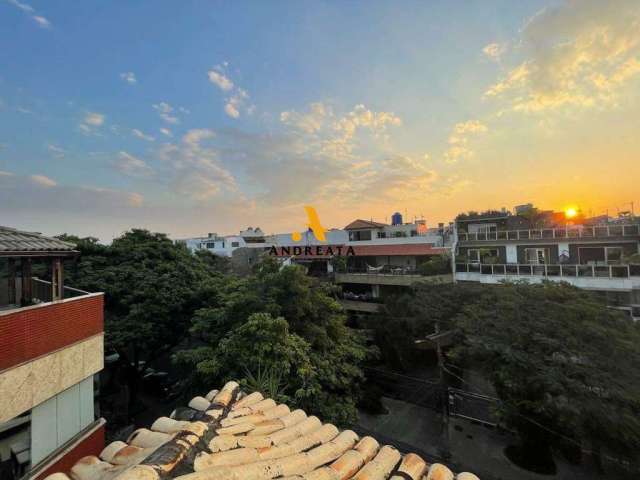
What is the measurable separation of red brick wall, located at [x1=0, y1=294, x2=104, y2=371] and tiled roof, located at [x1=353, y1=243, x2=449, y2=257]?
1773cm

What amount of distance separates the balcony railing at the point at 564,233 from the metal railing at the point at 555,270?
8.00 feet

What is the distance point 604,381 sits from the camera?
6391 millimetres

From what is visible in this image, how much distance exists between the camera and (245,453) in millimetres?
2082

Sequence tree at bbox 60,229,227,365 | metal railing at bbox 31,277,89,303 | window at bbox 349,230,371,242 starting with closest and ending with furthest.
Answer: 1. metal railing at bbox 31,277,89,303
2. tree at bbox 60,229,227,365
3. window at bbox 349,230,371,242

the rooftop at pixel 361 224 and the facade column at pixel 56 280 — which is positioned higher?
the rooftop at pixel 361 224

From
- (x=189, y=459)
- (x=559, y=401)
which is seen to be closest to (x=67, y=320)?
(x=189, y=459)

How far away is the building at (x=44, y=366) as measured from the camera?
417 centimetres

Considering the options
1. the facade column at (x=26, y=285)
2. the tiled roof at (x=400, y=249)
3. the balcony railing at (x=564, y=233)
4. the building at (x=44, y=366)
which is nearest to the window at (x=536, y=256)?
the balcony railing at (x=564, y=233)

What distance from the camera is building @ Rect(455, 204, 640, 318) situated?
1282 cm

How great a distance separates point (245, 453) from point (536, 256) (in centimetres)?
1932

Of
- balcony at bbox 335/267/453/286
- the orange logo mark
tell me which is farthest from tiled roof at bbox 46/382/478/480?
the orange logo mark

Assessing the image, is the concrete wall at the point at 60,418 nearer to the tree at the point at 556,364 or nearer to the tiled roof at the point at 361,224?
the tree at the point at 556,364

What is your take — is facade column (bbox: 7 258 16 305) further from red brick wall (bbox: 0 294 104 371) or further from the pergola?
red brick wall (bbox: 0 294 104 371)

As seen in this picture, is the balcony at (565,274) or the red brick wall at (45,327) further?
the balcony at (565,274)
